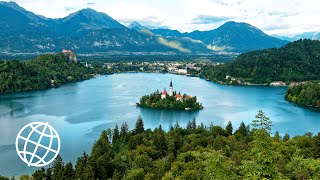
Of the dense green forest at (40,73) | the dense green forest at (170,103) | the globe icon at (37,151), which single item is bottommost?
the globe icon at (37,151)

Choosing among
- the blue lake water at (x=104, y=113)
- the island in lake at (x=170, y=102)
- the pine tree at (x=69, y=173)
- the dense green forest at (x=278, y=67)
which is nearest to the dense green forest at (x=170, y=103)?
the island in lake at (x=170, y=102)

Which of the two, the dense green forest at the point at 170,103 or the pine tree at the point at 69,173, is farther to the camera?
the dense green forest at the point at 170,103

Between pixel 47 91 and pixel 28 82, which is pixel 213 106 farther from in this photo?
pixel 28 82

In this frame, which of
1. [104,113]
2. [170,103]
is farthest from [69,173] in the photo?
[170,103]

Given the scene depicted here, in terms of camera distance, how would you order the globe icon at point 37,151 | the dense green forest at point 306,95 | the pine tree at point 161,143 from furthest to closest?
1. the dense green forest at point 306,95
2. the globe icon at point 37,151
3. the pine tree at point 161,143

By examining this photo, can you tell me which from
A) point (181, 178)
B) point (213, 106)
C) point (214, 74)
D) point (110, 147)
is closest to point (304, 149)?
point (181, 178)

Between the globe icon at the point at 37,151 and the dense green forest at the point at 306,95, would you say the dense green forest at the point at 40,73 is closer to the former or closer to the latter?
the globe icon at the point at 37,151
